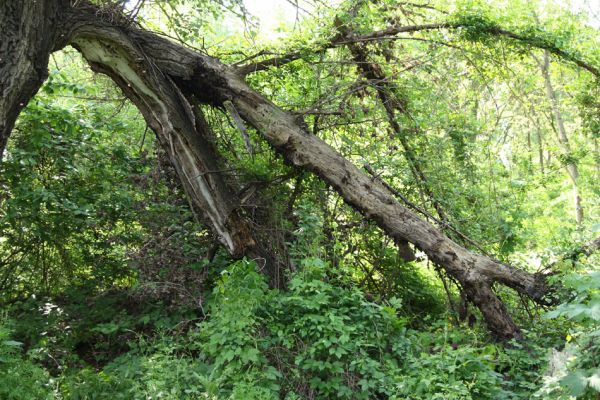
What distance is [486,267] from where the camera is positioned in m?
5.15

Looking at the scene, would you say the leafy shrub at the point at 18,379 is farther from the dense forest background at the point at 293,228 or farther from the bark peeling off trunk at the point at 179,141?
the bark peeling off trunk at the point at 179,141

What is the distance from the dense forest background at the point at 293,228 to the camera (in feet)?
13.6

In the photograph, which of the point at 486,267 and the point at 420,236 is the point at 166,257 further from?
the point at 486,267

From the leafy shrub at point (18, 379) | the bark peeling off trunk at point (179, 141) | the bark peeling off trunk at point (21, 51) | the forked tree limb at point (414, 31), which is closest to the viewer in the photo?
the leafy shrub at point (18, 379)

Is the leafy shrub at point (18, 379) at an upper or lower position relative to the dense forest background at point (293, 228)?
lower

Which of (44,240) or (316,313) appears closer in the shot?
(316,313)

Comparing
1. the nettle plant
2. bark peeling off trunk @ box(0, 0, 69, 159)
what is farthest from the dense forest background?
bark peeling off trunk @ box(0, 0, 69, 159)

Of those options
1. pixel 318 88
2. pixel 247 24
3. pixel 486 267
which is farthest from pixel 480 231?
pixel 247 24

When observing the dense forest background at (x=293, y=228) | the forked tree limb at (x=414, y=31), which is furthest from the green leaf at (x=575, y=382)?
the forked tree limb at (x=414, y=31)

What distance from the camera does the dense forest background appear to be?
4133mm

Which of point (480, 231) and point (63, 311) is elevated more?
point (480, 231)

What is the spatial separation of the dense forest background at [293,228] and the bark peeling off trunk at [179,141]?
19 centimetres

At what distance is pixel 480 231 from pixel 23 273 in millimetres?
5529

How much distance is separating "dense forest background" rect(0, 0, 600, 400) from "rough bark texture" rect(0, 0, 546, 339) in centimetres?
19
